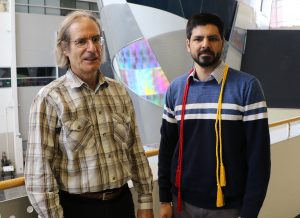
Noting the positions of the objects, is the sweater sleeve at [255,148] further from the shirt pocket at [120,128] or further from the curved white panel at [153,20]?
the curved white panel at [153,20]

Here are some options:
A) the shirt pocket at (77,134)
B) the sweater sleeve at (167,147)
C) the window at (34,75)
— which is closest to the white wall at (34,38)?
the window at (34,75)

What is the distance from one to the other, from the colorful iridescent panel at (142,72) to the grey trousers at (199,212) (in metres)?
4.68

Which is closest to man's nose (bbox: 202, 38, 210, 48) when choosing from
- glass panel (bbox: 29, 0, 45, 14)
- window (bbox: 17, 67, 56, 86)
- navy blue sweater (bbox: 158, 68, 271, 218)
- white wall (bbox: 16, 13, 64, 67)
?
navy blue sweater (bbox: 158, 68, 271, 218)

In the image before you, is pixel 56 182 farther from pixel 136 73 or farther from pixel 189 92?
pixel 136 73

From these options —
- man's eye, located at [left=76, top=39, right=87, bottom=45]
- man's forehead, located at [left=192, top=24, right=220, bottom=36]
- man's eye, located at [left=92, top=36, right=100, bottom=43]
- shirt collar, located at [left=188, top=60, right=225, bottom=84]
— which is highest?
man's forehead, located at [left=192, top=24, right=220, bottom=36]

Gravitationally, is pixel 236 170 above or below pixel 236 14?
below

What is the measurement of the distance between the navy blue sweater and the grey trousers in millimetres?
21

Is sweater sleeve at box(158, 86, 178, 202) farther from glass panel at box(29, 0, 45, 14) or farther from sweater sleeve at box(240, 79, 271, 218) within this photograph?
glass panel at box(29, 0, 45, 14)

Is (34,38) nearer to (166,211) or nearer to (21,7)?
(21,7)

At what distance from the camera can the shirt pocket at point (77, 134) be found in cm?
126

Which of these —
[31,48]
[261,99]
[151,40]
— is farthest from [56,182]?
[31,48]

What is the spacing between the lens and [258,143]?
1371 mm

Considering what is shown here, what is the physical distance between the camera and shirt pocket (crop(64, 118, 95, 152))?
126 centimetres

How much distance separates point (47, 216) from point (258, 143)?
849mm
